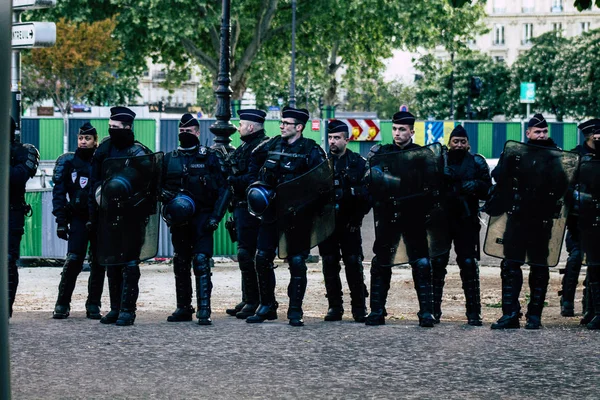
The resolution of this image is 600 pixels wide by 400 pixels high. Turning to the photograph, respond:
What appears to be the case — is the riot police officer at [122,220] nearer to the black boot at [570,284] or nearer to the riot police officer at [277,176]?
the riot police officer at [277,176]

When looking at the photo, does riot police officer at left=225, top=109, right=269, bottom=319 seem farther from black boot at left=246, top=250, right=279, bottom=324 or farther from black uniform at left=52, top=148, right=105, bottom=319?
black uniform at left=52, top=148, right=105, bottom=319

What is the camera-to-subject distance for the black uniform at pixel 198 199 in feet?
30.6

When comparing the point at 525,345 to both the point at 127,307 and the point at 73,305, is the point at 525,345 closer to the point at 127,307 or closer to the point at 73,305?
the point at 127,307

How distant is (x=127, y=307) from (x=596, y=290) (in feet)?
11.6

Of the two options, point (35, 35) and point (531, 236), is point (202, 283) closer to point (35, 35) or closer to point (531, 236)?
point (531, 236)

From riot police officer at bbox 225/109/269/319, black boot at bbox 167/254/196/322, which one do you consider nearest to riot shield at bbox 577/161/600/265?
riot police officer at bbox 225/109/269/319

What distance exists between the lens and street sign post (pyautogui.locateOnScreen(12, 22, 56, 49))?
10998 millimetres

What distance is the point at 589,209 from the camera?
897cm

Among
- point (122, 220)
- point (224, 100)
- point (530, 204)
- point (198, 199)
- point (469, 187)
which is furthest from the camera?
point (224, 100)

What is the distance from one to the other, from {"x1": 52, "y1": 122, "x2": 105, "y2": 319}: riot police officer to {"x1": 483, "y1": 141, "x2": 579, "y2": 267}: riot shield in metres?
3.10

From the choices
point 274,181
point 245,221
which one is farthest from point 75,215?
point 274,181

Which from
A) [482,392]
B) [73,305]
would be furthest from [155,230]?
[482,392]

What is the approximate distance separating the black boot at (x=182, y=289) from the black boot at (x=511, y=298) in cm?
237

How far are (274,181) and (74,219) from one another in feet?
5.36
